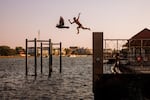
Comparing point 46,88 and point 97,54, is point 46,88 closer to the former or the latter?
point 46,88

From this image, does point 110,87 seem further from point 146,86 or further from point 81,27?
point 81,27

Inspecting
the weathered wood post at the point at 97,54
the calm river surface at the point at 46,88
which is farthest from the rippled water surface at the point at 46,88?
the weathered wood post at the point at 97,54

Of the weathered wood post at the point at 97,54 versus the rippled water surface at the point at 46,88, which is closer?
the weathered wood post at the point at 97,54

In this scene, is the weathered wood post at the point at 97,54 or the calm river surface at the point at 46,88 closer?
the weathered wood post at the point at 97,54

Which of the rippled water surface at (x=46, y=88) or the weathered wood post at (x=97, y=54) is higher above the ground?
Result: the weathered wood post at (x=97, y=54)

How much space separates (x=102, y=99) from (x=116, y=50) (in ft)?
14.9

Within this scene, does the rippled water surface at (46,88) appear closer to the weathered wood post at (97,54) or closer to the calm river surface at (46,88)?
the calm river surface at (46,88)

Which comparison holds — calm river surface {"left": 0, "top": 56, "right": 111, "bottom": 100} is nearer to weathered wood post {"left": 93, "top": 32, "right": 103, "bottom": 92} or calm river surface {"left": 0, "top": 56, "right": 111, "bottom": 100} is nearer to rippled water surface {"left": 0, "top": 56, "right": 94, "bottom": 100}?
rippled water surface {"left": 0, "top": 56, "right": 94, "bottom": 100}

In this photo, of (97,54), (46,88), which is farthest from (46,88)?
(97,54)

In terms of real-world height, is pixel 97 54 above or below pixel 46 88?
above

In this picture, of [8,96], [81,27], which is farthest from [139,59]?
[8,96]

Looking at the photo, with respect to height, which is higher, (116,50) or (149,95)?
(116,50)

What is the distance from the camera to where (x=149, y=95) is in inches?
689

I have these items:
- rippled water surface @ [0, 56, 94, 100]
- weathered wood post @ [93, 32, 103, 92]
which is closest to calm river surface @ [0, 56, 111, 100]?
rippled water surface @ [0, 56, 94, 100]
